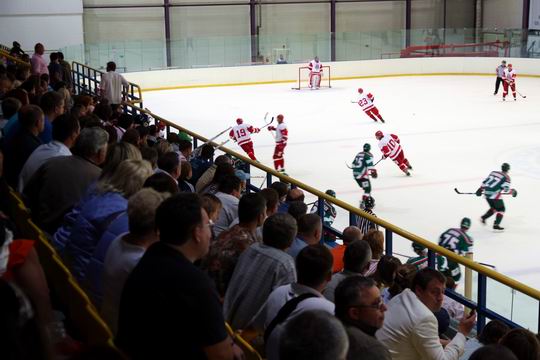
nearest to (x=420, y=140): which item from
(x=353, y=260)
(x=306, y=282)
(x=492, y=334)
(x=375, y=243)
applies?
(x=375, y=243)

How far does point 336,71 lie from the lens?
1182 inches

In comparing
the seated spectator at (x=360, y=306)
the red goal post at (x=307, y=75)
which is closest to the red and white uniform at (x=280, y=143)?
the seated spectator at (x=360, y=306)

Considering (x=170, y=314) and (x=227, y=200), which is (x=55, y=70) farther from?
(x=170, y=314)

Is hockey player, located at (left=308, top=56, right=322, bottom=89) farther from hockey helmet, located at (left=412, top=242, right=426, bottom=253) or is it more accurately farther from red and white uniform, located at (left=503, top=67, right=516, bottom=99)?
hockey helmet, located at (left=412, top=242, right=426, bottom=253)

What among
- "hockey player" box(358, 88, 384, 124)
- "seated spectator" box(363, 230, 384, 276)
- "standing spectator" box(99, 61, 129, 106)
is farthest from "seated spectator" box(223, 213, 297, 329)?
"hockey player" box(358, 88, 384, 124)

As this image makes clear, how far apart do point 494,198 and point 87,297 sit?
25.1ft

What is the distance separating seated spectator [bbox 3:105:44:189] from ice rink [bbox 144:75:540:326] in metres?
4.60

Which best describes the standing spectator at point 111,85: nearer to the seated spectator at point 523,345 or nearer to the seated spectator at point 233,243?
the seated spectator at point 233,243

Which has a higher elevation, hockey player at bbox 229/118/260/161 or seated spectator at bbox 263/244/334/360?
seated spectator at bbox 263/244/334/360

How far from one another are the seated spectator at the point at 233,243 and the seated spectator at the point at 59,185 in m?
0.83

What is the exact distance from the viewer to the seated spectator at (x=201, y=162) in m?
7.91

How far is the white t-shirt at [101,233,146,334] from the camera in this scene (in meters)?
3.30

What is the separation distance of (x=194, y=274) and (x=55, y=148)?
2.69 meters

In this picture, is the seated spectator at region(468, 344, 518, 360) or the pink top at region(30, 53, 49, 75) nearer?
the seated spectator at region(468, 344, 518, 360)
